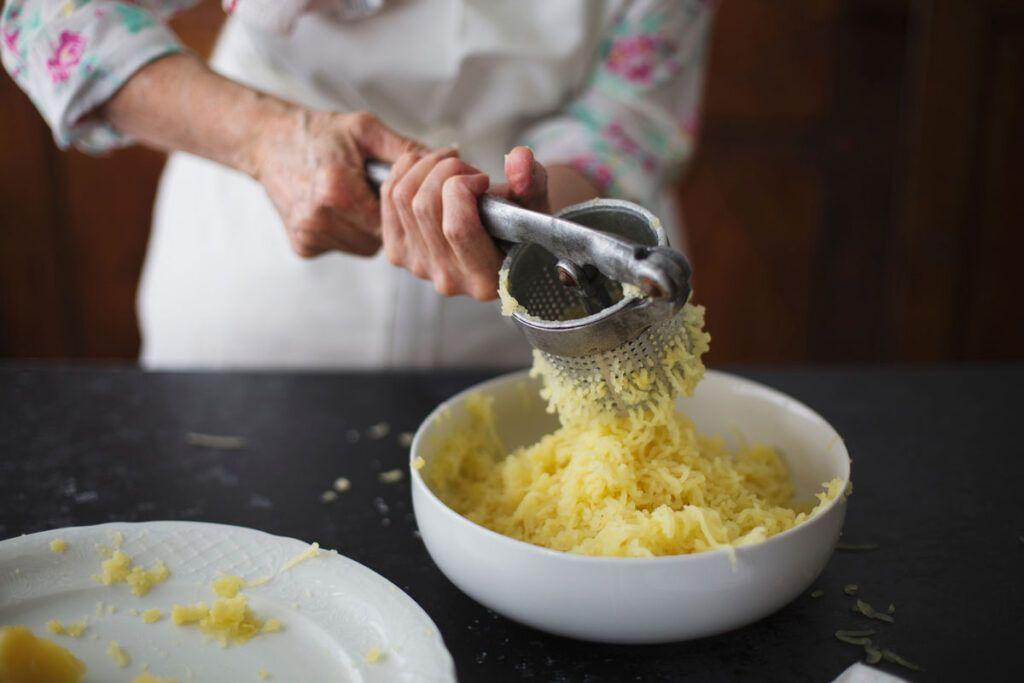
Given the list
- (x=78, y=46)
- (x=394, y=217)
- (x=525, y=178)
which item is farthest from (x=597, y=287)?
(x=78, y=46)

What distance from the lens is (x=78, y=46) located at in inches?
46.9

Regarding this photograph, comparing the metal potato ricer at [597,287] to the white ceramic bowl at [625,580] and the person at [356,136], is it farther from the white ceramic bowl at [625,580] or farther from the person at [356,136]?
the white ceramic bowl at [625,580]

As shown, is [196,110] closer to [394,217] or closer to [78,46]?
[78,46]

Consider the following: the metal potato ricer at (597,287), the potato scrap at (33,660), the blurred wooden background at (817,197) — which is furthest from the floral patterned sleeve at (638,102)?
the blurred wooden background at (817,197)

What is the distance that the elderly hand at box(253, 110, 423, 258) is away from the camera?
1022mm

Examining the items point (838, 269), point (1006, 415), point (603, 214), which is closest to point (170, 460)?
point (603, 214)

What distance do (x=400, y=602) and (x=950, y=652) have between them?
45cm

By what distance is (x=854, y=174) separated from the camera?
102 inches

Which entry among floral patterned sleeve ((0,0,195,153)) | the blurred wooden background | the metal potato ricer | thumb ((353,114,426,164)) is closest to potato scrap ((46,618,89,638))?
the metal potato ricer

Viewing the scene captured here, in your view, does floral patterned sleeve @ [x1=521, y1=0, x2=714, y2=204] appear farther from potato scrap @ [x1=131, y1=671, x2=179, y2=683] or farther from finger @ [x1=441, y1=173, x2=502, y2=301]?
potato scrap @ [x1=131, y1=671, x2=179, y2=683]

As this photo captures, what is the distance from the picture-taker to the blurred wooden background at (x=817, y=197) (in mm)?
2455

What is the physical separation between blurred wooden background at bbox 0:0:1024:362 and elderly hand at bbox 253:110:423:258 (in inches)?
61.4

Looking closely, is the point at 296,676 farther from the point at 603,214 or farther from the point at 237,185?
the point at 237,185

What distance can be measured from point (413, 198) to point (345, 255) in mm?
538
